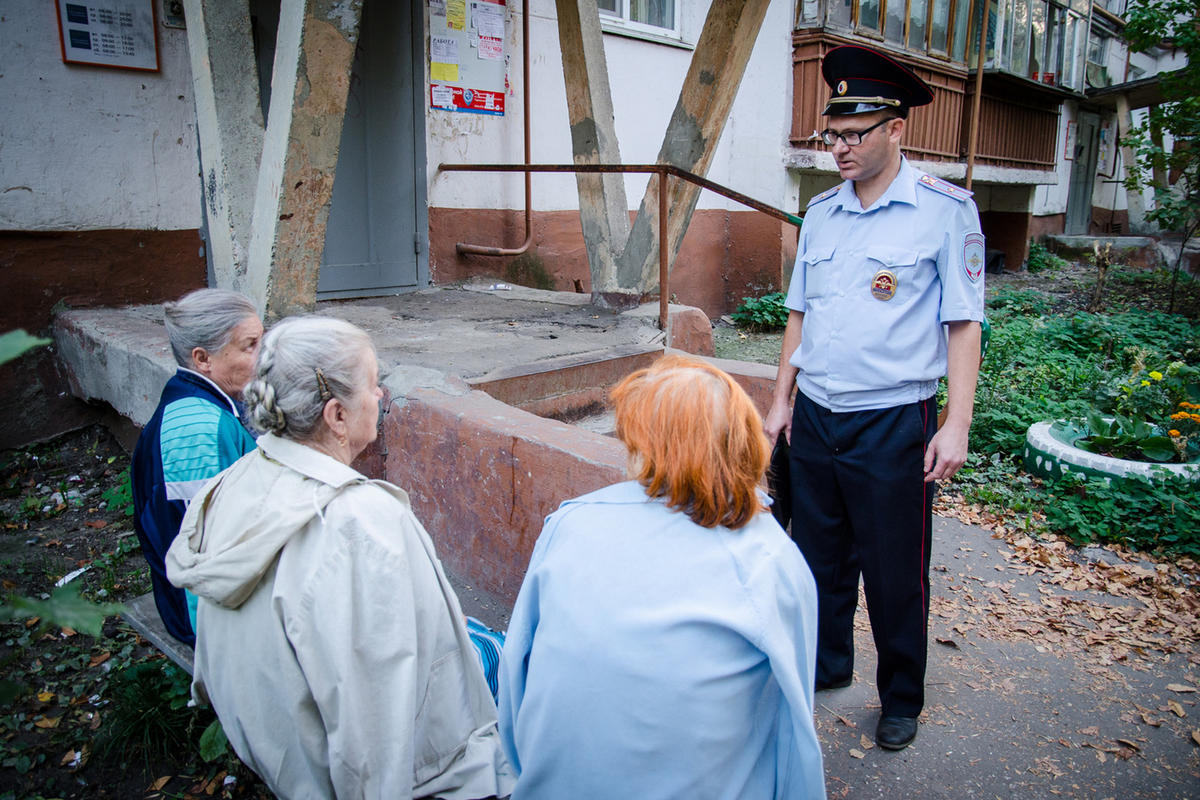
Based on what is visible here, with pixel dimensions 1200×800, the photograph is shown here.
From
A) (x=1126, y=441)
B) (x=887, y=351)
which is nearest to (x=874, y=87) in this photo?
(x=887, y=351)

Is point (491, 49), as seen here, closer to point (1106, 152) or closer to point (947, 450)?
point (947, 450)

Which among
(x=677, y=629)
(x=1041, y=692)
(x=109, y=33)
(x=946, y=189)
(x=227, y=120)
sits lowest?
(x=1041, y=692)

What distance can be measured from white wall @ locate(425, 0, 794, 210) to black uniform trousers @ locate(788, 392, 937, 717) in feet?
15.2

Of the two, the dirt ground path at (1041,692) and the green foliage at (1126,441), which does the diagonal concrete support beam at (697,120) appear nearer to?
the dirt ground path at (1041,692)

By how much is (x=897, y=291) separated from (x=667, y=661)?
1324mm

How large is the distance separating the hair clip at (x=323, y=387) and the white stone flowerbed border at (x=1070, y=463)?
3.95 metres

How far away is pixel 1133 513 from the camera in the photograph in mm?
3936

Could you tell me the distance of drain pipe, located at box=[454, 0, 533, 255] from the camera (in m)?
6.41

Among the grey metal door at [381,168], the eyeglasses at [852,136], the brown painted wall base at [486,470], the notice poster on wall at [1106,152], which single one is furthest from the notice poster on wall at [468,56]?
the notice poster on wall at [1106,152]

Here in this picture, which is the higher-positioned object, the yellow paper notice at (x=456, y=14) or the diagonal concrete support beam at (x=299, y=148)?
the yellow paper notice at (x=456, y=14)

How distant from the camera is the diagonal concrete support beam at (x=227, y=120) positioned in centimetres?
394

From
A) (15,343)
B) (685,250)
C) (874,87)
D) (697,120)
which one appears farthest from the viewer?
(685,250)

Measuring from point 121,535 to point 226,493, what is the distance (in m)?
2.86

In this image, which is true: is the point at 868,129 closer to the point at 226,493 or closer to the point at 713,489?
the point at 713,489
